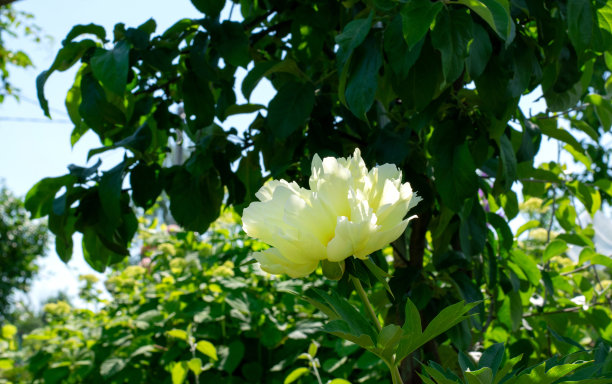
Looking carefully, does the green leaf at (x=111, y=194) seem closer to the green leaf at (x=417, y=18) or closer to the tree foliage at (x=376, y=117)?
the tree foliage at (x=376, y=117)

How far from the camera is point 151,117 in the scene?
130 cm

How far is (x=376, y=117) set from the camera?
1167 millimetres

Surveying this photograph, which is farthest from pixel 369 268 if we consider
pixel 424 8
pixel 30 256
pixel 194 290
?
pixel 30 256

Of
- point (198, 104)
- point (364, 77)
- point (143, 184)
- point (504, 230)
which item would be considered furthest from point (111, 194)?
point (504, 230)

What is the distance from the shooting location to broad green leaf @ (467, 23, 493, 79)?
79 centimetres

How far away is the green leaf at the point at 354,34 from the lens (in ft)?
2.44

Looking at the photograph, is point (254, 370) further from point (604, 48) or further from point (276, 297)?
point (604, 48)

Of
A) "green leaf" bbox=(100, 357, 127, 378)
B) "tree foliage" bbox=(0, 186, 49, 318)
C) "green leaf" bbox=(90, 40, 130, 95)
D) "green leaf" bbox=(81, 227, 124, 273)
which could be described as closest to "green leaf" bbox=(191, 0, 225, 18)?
"green leaf" bbox=(90, 40, 130, 95)

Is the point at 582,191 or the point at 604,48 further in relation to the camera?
the point at 582,191

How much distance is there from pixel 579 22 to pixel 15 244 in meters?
11.0

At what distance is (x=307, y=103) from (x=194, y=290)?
1.00 meters

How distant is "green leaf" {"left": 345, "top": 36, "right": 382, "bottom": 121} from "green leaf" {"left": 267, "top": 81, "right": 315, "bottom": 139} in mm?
172

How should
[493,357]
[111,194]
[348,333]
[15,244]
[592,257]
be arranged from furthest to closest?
[15,244] → [592,257] → [111,194] → [493,357] → [348,333]

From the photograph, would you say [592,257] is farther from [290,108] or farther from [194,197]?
[194,197]
